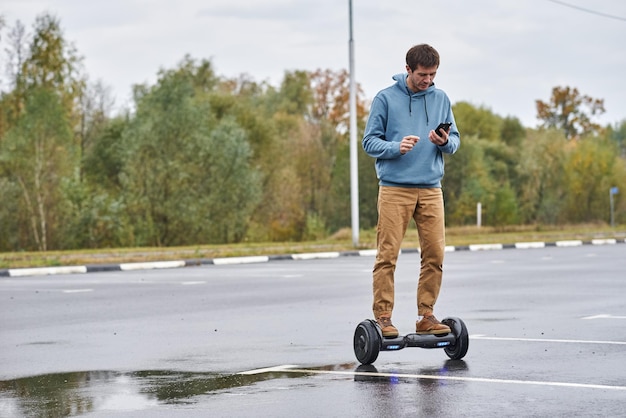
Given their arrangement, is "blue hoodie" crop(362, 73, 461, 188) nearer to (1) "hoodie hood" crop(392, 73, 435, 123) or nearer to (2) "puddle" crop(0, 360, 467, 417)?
(1) "hoodie hood" crop(392, 73, 435, 123)

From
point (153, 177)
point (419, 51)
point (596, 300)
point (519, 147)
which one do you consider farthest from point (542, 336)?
point (519, 147)

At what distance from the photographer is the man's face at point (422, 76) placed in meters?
7.56

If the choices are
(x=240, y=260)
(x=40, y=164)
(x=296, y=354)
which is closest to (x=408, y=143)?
(x=296, y=354)

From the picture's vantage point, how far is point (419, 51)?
7.58 m

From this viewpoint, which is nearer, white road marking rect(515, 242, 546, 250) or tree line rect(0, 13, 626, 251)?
white road marking rect(515, 242, 546, 250)

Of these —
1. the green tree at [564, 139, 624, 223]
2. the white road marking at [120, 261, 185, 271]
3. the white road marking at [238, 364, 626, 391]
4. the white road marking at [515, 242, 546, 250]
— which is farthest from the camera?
the green tree at [564, 139, 624, 223]

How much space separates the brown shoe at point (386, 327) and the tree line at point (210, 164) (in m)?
39.7

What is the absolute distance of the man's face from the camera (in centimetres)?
756

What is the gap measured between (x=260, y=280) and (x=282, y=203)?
41.0 m

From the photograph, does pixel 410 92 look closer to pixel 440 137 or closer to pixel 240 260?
pixel 440 137

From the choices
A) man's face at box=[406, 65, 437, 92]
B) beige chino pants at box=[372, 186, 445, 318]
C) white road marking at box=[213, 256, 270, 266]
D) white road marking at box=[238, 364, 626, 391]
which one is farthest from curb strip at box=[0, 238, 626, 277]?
man's face at box=[406, 65, 437, 92]

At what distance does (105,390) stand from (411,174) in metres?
2.47

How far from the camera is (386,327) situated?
7.59 meters

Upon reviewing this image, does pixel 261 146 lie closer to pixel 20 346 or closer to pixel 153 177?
pixel 153 177
